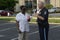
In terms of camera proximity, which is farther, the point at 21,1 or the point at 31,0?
the point at 21,1

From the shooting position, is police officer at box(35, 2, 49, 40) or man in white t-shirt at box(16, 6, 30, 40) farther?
man in white t-shirt at box(16, 6, 30, 40)

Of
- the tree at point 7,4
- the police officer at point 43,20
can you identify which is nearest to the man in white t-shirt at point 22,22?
the police officer at point 43,20

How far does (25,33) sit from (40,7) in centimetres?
127

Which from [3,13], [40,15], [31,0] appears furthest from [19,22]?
[31,0]

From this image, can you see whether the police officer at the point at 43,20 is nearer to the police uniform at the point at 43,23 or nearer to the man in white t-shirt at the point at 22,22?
the police uniform at the point at 43,23

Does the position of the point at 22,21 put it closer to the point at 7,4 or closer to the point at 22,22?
the point at 22,22

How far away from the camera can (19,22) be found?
10.4 metres

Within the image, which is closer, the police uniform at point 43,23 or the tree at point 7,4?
the police uniform at point 43,23

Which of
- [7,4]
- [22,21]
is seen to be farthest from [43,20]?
[7,4]

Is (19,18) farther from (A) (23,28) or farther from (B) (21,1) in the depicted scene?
(B) (21,1)

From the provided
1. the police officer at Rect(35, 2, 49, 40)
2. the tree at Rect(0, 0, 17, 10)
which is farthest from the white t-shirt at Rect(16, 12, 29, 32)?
the tree at Rect(0, 0, 17, 10)

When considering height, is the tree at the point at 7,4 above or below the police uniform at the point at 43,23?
below

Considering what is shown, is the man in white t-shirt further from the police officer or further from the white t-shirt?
the police officer

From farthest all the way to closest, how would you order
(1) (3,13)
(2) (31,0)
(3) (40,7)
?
(2) (31,0)
(1) (3,13)
(3) (40,7)
